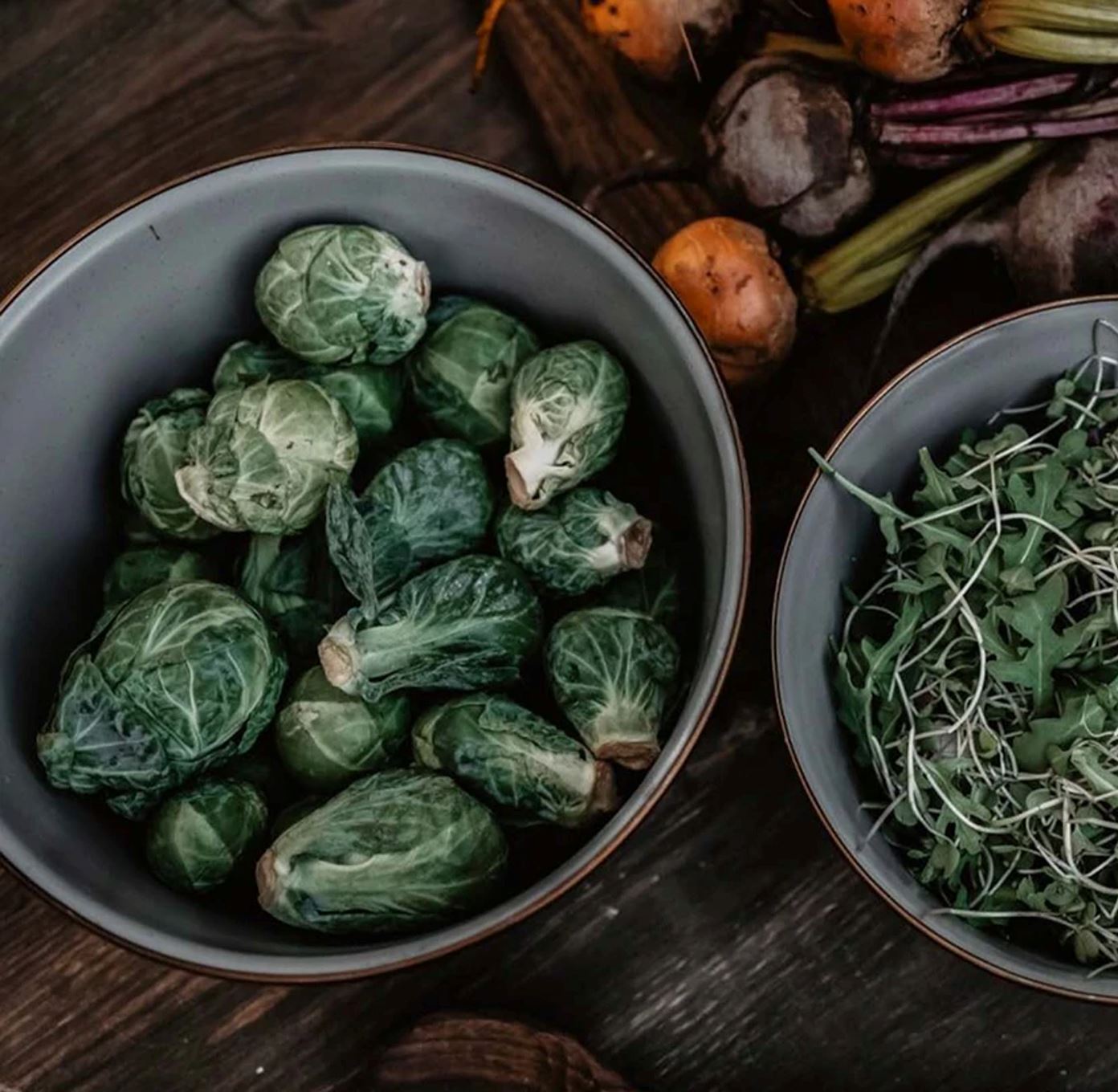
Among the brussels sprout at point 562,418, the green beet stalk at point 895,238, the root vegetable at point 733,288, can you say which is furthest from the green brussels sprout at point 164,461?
the green beet stalk at point 895,238

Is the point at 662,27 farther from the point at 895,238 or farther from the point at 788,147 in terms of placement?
the point at 895,238

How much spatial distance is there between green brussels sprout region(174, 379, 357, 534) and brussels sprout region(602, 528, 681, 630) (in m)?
0.21

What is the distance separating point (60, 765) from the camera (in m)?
0.97

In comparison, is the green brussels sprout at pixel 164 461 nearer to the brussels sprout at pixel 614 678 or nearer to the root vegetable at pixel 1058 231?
the brussels sprout at pixel 614 678

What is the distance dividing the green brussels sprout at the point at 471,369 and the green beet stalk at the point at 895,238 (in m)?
0.27

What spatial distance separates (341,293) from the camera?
103 cm

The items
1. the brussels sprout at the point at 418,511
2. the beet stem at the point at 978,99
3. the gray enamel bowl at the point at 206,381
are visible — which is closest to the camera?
the gray enamel bowl at the point at 206,381

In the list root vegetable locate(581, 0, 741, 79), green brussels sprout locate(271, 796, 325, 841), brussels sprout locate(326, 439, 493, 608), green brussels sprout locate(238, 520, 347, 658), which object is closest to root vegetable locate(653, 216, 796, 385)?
root vegetable locate(581, 0, 741, 79)

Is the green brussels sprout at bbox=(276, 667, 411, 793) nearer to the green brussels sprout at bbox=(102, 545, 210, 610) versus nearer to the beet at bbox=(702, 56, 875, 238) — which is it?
the green brussels sprout at bbox=(102, 545, 210, 610)

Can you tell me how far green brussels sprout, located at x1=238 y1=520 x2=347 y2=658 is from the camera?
1.06 meters

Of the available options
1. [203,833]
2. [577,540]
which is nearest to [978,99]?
[577,540]

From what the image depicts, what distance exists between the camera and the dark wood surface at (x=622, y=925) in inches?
43.1

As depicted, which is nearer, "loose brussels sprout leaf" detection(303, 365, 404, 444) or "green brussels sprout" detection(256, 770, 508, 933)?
"green brussels sprout" detection(256, 770, 508, 933)

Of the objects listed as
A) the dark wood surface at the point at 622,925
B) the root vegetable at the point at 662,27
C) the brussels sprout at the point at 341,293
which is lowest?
the dark wood surface at the point at 622,925
